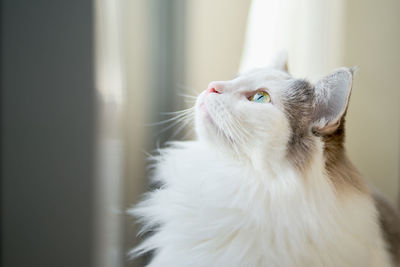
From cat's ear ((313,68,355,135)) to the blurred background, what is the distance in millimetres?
103

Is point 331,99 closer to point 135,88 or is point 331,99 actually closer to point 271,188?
point 271,188

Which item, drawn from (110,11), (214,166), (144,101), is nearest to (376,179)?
(214,166)

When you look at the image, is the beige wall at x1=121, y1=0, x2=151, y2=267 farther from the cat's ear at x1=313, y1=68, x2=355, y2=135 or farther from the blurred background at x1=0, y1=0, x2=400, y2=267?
the cat's ear at x1=313, y1=68, x2=355, y2=135

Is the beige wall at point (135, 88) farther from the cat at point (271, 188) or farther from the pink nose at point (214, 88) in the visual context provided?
the pink nose at point (214, 88)

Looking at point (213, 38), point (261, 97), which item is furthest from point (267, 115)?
point (213, 38)

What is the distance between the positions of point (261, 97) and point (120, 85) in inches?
12.6

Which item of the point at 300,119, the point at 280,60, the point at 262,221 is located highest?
the point at 280,60

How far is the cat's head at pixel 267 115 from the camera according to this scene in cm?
57

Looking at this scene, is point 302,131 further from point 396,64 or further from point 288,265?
point 396,64

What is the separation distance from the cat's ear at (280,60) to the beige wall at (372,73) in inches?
4.8

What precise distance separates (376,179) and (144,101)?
713mm

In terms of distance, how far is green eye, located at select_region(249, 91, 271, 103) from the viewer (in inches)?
23.6

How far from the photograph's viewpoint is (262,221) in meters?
0.57

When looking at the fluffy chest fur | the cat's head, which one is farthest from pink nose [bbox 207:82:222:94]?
the fluffy chest fur
